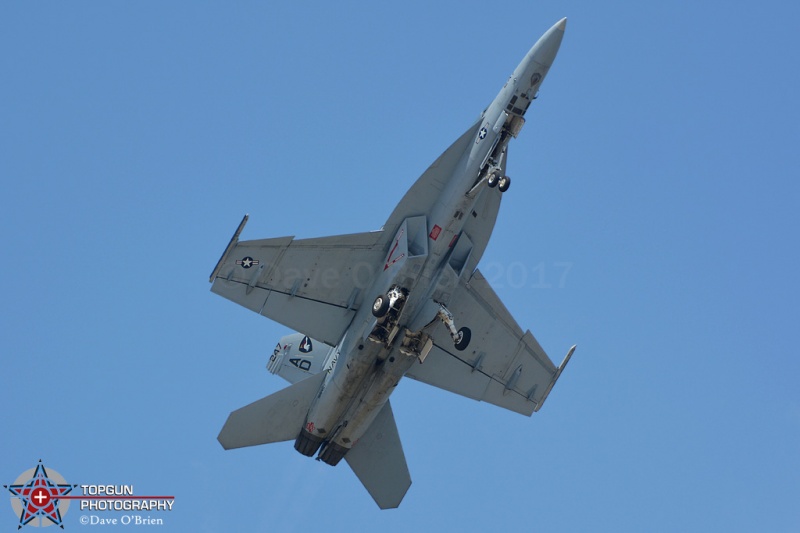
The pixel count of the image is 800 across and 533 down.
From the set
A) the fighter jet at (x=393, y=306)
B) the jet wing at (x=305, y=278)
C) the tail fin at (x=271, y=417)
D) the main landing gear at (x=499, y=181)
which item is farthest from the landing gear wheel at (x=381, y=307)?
the main landing gear at (x=499, y=181)

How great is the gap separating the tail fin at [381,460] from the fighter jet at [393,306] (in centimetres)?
3

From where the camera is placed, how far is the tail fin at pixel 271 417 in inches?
1096

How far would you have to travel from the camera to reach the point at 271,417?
28.0m

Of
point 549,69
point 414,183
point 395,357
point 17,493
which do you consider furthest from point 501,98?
point 17,493

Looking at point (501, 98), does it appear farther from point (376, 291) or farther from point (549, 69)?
point (376, 291)

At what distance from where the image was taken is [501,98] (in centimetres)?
2534

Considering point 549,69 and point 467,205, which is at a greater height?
point 549,69

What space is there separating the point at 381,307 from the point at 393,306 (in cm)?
29

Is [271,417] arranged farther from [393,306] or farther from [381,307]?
[393,306]

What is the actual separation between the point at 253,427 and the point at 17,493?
21.3 ft

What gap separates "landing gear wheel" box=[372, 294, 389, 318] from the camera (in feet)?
83.8

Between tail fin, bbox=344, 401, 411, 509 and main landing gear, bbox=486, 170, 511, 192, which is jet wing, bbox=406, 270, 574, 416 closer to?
tail fin, bbox=344, 401, 411, 509

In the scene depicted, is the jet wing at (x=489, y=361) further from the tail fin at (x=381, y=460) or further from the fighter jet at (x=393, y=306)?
the tail fin at (x=381, y=460)

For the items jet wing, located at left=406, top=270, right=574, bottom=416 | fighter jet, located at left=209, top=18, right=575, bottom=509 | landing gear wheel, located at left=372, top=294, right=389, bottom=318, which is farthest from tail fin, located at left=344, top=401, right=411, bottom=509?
landing gear wheel, located at left=372, top=294, right=389, bottom=318
